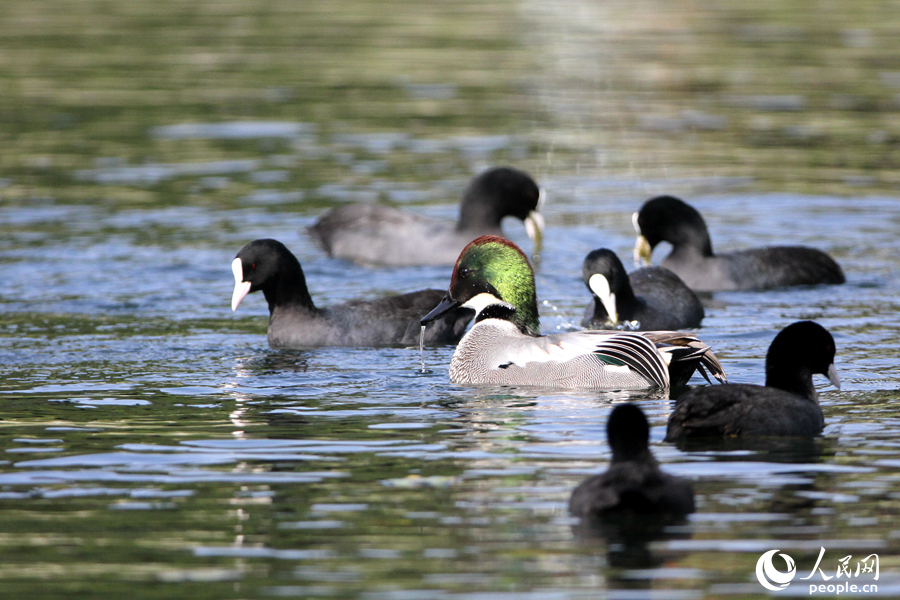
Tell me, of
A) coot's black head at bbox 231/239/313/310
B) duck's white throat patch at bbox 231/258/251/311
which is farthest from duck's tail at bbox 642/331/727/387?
duck's white throat patch at bbox 231/258/251/311

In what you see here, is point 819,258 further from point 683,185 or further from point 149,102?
point 149,102

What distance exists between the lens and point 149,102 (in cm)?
2461

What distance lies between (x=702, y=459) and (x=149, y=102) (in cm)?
1876

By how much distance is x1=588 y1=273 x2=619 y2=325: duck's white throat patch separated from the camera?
1159 cm

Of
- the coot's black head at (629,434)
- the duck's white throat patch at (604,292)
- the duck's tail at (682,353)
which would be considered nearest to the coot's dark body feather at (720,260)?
the duck's white throat patch at (604,292)

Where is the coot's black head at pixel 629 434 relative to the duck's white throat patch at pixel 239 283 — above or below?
below

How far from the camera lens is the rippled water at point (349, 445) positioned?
235 inches

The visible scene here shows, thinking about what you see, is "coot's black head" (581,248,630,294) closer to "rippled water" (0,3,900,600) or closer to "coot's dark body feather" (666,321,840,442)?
"rippled water" (0,3,900,600)

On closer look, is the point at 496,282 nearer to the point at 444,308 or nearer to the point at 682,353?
the point at 444,308

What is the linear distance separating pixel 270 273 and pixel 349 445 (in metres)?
4.01

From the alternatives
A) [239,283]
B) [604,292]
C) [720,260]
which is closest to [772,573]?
[604,292]

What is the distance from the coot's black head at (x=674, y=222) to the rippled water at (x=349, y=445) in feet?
2.29

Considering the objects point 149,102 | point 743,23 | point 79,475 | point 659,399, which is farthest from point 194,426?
point 743,23

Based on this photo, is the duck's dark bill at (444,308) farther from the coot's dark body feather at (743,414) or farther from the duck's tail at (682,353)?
the coot's dark body feather at (743,414)
